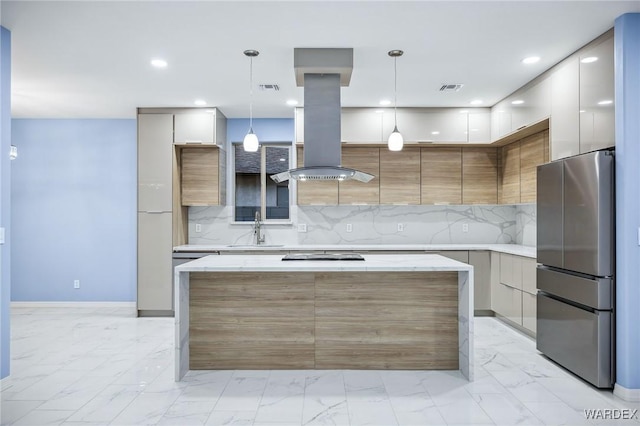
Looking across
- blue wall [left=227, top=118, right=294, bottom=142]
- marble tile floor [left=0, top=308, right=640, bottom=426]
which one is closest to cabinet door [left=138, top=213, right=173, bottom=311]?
marble tile floor [left=0, top=308, right=640, bottom=426]

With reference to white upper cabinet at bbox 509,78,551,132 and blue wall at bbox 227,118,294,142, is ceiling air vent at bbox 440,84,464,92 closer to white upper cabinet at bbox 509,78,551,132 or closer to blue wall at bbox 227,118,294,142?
white upper cabinet at bbox 509,78,551,132

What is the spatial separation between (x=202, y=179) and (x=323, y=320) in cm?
304

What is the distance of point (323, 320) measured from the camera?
355 cm

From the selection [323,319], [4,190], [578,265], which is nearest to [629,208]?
[578,265]

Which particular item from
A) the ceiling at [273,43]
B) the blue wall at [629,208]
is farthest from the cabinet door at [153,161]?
the blue wall at [629,208]

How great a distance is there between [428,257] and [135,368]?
2635 mm

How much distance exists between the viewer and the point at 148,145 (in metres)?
5.57

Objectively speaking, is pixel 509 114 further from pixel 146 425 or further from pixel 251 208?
pixel 146 425

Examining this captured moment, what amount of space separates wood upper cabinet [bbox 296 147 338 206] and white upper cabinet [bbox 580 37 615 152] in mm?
3002

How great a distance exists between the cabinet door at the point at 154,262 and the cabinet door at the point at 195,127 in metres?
1.03

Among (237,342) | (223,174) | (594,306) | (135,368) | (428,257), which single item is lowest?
(135,368)

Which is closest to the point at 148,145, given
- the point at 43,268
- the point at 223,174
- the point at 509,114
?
the point at 223,174

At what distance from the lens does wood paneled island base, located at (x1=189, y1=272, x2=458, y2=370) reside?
11.6 ft

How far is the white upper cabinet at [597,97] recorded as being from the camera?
3.17 metres
